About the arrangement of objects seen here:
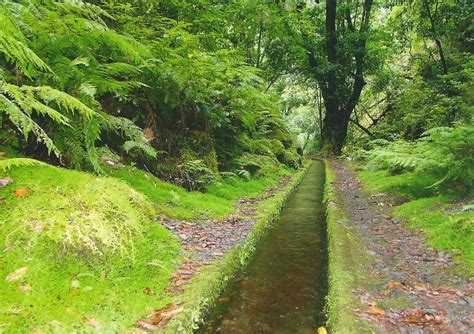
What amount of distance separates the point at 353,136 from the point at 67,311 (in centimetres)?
3003

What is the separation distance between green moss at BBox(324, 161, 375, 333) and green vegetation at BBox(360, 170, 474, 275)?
3.56ft

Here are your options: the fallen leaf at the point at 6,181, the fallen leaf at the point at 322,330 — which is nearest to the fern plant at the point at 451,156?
the fallen leaf at the point at 322,330

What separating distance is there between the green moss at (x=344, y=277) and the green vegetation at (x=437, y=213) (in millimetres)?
1086

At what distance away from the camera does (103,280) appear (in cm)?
334

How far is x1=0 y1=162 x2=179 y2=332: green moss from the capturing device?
2850 millimetres

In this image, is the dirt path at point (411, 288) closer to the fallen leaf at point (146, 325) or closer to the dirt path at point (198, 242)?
the dirt path at point (198, 242)

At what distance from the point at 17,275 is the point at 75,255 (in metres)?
0.50

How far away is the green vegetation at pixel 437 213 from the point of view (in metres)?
4.88

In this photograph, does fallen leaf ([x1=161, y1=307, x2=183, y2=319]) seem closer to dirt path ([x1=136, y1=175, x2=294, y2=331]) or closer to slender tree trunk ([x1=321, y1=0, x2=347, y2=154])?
dirt path ([x1=136, y1=175, x2=294, y2=331])

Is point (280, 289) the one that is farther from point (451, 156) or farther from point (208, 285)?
point (451, 156)

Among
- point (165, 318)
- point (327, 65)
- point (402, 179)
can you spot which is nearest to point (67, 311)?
point (165, 318)

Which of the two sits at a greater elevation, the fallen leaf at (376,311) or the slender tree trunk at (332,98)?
the slender tree trunk at (332,98)

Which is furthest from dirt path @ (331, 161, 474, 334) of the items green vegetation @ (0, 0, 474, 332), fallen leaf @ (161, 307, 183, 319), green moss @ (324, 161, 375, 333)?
fallen leaf @ (161, 307, 183, 319)

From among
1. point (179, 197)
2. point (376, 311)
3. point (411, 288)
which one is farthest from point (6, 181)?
point (411, 288)
